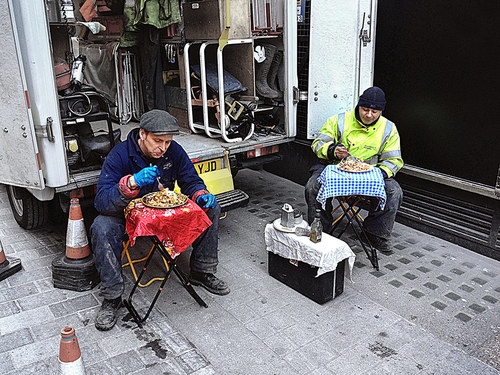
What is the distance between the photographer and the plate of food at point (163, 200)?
11.2 ft

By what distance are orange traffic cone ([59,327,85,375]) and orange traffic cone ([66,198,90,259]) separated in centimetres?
176

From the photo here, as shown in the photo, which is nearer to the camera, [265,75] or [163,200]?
[163,200]

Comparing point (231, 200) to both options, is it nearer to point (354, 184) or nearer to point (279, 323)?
point (354, 184)

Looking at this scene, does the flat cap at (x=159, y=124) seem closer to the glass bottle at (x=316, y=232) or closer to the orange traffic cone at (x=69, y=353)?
the glass bottle at (x=316, y=232)

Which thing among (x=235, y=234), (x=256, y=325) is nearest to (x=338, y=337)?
(x=256, y=325)

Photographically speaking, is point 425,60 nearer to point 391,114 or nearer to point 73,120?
point 391,114

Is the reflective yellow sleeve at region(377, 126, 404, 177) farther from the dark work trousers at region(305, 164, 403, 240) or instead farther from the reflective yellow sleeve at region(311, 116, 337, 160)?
the reflective yellow sleeve at region(311, 116, 337, 160)

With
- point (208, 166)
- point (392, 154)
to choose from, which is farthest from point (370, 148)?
point (208, 166)

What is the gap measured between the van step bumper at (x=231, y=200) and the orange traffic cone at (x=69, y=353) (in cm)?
242

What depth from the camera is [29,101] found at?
11.9ft

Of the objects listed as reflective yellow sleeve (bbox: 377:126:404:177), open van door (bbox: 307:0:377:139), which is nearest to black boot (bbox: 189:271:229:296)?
reflective yellow sleeve (bbox: 377:126:404:177)

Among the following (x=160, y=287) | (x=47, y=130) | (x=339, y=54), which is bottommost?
(x=160, y=287)

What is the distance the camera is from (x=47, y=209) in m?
5.04

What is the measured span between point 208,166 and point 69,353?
2762mm
